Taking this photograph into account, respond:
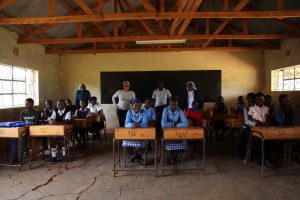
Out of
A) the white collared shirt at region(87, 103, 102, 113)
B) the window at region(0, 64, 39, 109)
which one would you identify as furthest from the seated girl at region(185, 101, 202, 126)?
the window at region(0, 64, 39, 109)

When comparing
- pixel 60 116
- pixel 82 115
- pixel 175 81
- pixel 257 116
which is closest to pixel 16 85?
pixel 82 115

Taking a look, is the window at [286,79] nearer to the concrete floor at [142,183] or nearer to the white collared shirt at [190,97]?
the white collared shirt at [190,97]

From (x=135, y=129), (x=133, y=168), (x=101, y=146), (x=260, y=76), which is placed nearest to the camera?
(x=135, y=129)

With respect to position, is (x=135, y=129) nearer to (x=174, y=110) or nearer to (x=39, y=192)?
(x=174, y=110)

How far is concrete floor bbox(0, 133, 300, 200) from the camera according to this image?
3656mm

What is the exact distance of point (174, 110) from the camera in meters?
5.11

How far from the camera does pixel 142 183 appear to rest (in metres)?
4.13

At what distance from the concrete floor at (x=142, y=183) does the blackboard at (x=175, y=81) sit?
4985mm

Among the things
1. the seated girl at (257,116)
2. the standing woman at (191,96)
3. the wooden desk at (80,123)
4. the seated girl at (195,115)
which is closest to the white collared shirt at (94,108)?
the wooden desk at (80,123)

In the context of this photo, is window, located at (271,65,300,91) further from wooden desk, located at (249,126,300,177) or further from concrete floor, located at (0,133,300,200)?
concrete floor, located at (0,133,300,200)

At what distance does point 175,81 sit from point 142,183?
247 inches

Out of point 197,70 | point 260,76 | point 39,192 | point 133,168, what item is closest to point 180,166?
point 133,168

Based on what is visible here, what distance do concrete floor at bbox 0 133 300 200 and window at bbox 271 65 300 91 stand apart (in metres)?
3.84

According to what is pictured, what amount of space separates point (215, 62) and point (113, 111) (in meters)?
3.97
